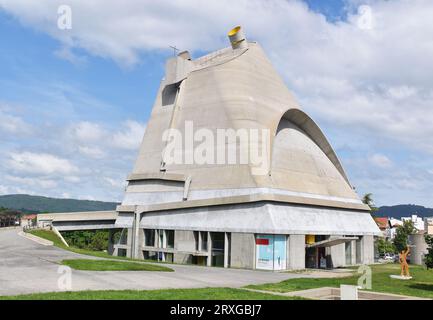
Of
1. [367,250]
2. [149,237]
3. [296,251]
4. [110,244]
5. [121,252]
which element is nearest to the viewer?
[296,251]

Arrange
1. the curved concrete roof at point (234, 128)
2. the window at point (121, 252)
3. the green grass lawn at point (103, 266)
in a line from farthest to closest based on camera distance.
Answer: the window at point (121, 252) → the curved concrete roof at point (234, 128) → the green grass lawn at point (103, 266)

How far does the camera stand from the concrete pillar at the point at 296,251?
126 feet

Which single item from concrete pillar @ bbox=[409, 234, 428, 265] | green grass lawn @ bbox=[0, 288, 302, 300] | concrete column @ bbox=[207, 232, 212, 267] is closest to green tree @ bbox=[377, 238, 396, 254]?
concrete pillar @ bbox=[409, 234, 428, 265]

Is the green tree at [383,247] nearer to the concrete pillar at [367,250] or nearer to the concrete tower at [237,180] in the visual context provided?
the concrete tower at [237,180]

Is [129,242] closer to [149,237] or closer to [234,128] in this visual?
[149,237]

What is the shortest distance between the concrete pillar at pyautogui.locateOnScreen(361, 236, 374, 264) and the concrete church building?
0.38ft

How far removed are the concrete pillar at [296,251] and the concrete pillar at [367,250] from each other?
42.7ft

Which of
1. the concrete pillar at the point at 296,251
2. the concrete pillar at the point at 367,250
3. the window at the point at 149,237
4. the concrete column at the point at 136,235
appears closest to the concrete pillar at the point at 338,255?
the concrete pillar at the point at 367,250

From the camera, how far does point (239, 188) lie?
4266cm

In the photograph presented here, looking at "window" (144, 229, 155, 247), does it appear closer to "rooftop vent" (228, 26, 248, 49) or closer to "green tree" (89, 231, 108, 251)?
"rooftop vent" (228, 26, 248, 49)

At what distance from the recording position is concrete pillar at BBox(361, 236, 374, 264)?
49031 millimetres

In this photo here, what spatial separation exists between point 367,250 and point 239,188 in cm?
1860

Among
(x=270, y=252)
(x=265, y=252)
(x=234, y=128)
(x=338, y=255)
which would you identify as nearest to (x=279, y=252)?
(x=270, y=252)
